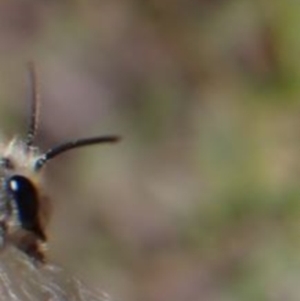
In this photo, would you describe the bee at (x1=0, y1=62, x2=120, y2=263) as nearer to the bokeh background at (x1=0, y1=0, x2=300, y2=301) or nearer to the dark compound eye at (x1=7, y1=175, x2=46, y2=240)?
the dark compound eye at (x1=7, y1=175, x2=46, y2=240)

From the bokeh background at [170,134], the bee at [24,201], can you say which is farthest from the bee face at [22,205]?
the bokeh background at [170,134]

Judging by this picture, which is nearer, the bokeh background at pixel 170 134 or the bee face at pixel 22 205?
the bee face at pixel 22 205

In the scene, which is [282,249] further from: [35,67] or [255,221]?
[35,67]

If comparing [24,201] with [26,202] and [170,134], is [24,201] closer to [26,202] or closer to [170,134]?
[26,202]

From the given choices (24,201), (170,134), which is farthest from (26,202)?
(170,134)

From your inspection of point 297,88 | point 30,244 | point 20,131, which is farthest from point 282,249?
point 30,244

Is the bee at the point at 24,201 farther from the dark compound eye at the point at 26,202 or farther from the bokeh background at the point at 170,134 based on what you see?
the bokeh background at the point at 170,134
